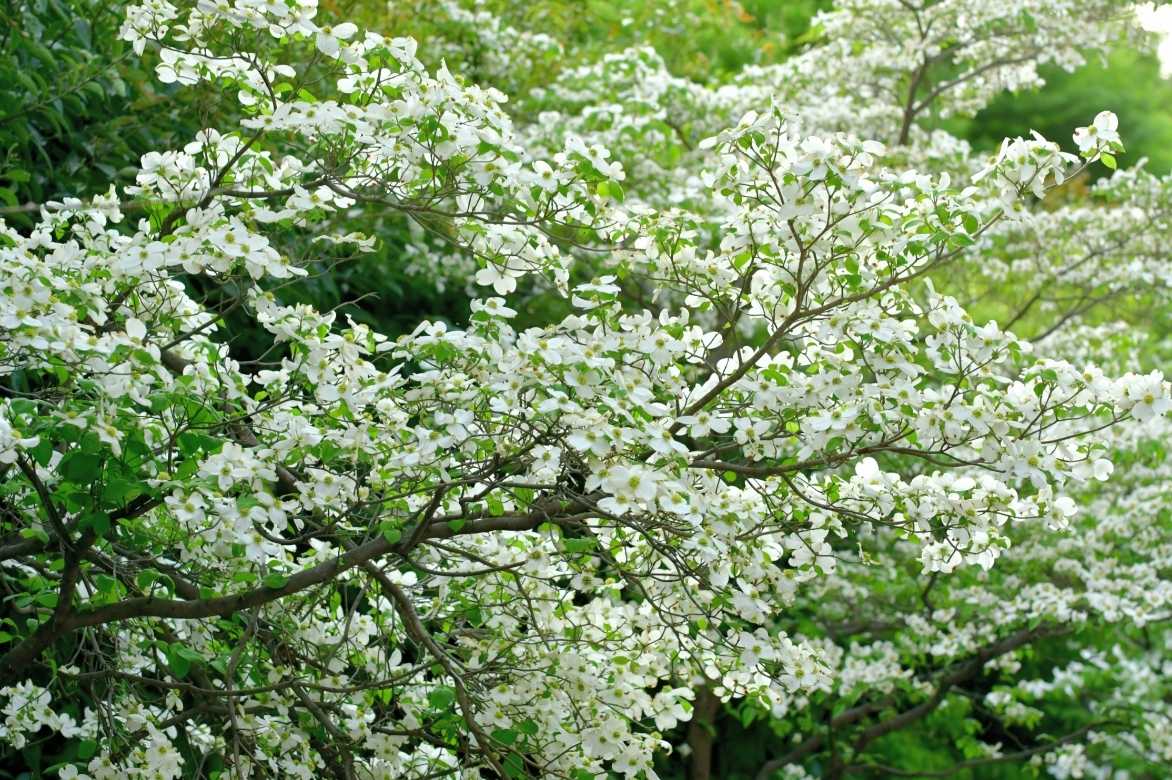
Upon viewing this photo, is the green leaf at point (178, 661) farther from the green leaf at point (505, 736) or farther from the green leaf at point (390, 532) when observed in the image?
the green leaf at point (505, 736)

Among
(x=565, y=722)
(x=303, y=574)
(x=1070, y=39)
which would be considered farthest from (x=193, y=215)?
(x=1070, y=39)

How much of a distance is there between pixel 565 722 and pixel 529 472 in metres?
0.71

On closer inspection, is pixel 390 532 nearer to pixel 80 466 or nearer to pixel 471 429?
pixel 471 429

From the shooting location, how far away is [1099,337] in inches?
228

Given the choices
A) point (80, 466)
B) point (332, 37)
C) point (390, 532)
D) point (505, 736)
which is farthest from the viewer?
point (505, 736)

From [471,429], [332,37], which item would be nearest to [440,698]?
[471,429]

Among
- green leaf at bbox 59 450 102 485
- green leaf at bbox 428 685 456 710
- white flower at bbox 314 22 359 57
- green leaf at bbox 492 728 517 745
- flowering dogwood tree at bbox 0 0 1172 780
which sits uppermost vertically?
white flower at bbox 314 22 359 57

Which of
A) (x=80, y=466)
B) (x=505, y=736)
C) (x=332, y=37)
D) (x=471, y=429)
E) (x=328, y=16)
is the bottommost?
(x=505, y=736)

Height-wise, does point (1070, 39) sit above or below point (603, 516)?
above

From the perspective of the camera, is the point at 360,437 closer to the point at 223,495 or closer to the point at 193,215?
the point at 223,495

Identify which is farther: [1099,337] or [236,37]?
[1099,337]

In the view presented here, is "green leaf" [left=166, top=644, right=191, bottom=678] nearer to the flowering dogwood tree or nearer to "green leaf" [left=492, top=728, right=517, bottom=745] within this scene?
the flowering dogwood tree

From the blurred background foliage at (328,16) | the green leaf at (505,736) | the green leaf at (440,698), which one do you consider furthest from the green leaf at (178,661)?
the blurred background foliage at (328,16)

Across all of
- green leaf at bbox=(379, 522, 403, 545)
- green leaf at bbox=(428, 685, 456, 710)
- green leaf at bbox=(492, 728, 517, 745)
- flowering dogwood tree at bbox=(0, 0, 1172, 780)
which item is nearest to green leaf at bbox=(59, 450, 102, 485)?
flowering dogwood tree at bbox=(0, 0, 1172, 780)
